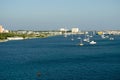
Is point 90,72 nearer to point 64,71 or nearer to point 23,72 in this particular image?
point 64,71

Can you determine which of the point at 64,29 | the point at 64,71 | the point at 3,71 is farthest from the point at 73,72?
the point at 64,29

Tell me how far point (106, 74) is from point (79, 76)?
2.10 metres

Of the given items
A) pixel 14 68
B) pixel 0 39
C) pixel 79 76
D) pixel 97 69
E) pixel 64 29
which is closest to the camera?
pixel 79 76

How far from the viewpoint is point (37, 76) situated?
23766mm

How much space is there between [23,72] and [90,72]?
4996mm

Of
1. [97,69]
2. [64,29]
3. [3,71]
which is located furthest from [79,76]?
[64,29]

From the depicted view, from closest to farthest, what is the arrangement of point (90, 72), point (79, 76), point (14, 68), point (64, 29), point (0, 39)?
point (79, 76), point (90, 72), point (14, 68), point (0, 39), point (64, 29)

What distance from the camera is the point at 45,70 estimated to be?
27.0 m

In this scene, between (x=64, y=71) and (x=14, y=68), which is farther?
(x=14, y=68)

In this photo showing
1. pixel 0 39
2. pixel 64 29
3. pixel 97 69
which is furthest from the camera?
pixel 64 29

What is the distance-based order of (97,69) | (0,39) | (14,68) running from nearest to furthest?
1. (97,69)
2. (14,68)
3. (0,39)

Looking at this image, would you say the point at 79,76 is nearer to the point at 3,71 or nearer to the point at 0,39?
the point at 3,71

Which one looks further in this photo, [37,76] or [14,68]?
[14,68]

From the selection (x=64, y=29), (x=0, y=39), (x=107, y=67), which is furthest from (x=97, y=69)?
(x=64, y=29)
